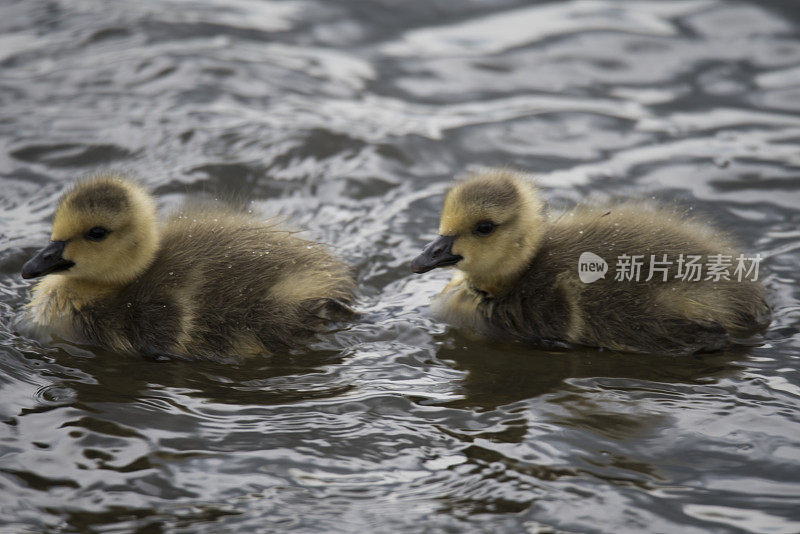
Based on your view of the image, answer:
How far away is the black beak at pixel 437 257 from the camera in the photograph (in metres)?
4.63

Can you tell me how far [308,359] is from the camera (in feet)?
14.8

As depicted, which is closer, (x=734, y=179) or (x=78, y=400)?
(x=78, y=400)

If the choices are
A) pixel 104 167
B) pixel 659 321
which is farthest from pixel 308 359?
pixel 104 167

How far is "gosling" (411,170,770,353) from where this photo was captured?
179 inches

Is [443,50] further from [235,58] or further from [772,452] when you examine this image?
[772,452]

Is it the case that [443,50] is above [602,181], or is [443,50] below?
above

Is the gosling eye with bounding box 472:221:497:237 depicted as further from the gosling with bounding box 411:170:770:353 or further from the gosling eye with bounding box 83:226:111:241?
the gosling eye with bounding box 83:226:111:241

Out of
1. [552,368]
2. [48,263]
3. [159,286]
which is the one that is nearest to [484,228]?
[552,368]

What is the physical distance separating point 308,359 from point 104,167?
2.62 m

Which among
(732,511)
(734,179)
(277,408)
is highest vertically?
(734,179)

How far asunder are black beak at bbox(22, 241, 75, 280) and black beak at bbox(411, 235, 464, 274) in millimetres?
1563

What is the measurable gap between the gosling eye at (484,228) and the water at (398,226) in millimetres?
519

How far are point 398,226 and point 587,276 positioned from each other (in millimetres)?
1603

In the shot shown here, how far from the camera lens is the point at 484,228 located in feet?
15.4
